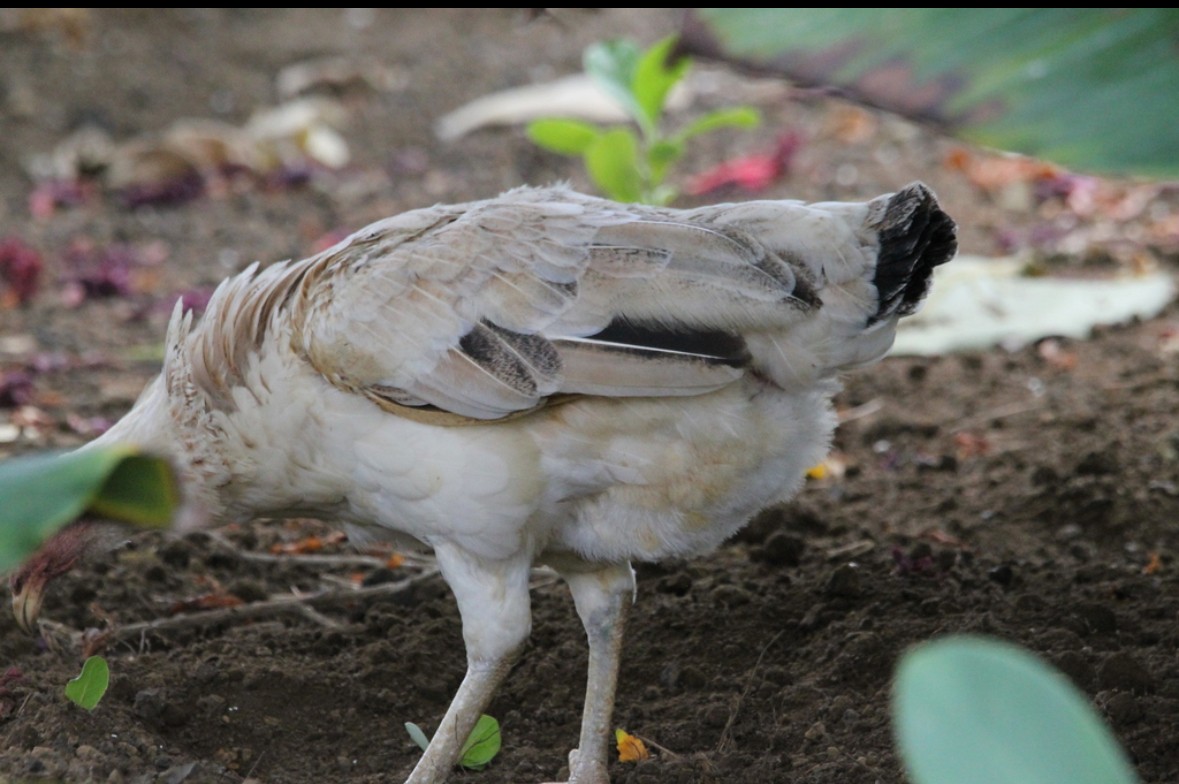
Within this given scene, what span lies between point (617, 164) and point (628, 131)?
154 mm

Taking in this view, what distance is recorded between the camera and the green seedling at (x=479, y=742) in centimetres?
326

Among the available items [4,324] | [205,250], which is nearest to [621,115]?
[205,250]

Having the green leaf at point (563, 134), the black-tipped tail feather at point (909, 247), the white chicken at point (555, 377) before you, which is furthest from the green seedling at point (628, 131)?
the black-tipped tail feather at point (909, 247)

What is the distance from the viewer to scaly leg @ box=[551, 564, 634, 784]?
3.26m

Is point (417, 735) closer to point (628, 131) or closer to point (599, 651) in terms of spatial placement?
point (599, 651)

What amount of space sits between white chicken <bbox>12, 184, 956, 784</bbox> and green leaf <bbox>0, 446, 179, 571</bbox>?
162 cm

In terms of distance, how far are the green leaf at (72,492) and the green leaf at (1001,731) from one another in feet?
2.55

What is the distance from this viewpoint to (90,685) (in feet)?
10.3

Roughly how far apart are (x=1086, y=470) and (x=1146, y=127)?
9.39ft

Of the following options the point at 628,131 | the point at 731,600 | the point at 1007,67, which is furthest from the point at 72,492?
the point at 628,131

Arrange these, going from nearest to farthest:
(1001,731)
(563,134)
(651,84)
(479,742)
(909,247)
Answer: (1001,731) < (909,247) < (479,742) < (651,84) < (563,134)

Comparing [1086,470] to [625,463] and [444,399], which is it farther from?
[444,399]

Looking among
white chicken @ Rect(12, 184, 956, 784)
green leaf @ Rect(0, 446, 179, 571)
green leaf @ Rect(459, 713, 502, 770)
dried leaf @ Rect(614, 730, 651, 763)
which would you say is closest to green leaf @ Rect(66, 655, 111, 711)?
white chicken @ Rect(12, 184, 956, 784)

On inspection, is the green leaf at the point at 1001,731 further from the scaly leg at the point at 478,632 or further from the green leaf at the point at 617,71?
the green leaf at the point at 617,71
